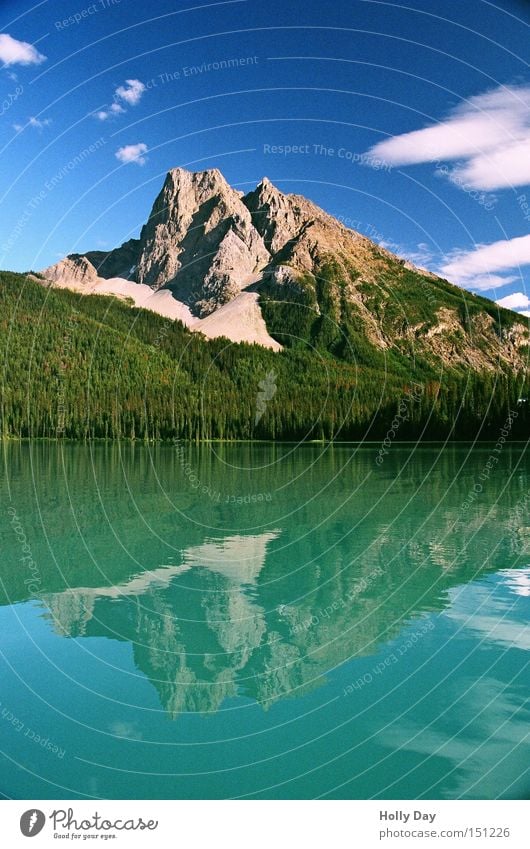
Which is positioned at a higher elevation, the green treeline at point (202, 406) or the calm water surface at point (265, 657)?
the green treeline at point (202, 406)

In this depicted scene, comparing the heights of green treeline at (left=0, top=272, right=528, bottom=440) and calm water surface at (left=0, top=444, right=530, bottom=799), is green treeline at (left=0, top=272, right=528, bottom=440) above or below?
above

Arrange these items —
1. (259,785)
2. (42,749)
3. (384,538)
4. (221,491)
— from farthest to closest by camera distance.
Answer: (221,491), (384,538), (42,749), (259,785)

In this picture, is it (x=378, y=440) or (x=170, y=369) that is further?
(x=170, y=369)

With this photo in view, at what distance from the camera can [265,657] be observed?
14.6 m

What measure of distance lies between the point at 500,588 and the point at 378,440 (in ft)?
354

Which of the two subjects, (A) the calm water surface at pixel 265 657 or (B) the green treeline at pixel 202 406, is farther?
(B) the green treeline at pixel 202 406

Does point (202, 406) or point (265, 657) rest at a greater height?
point (202, 406)

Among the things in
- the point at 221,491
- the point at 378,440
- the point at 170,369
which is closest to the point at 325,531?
the point at 221,491

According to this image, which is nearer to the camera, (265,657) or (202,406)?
(265,657)

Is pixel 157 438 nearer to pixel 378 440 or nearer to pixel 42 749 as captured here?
pixel 378 440

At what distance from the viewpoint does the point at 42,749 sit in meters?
10.5

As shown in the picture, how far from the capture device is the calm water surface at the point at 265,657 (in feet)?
31.9

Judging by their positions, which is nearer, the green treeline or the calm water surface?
the calm water surface

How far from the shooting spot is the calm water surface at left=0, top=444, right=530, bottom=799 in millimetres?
9734
